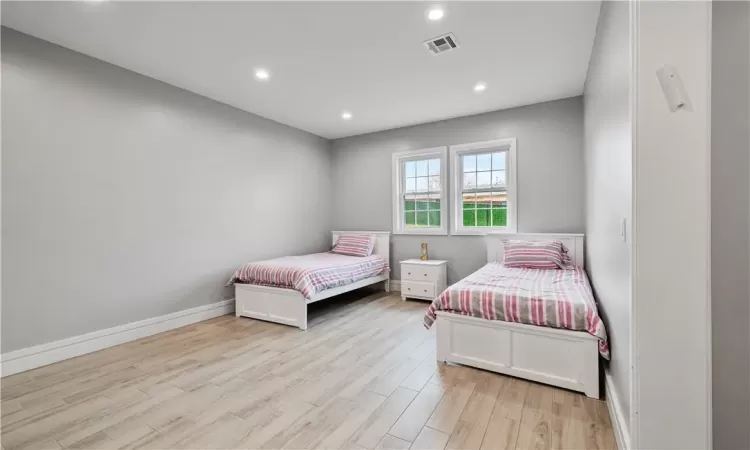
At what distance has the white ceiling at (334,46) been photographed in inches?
88.9

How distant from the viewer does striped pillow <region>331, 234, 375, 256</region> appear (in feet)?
15.9

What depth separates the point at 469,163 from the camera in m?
4.60

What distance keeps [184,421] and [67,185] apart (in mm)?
2221

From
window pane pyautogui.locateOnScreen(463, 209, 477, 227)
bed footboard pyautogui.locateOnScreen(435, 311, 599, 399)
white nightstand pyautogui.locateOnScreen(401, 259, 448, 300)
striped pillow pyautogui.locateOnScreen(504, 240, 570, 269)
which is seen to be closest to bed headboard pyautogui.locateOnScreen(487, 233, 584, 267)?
striped pillow pyautogui.locateOnScreen(504, 240, 570, 269)

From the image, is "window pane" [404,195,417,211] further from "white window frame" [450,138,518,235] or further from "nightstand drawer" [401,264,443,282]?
"nightstand drawer" [401,264,443,282]

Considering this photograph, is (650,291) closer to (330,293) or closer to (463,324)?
(463,324)

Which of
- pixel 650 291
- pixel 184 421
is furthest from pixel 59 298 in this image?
pixel 650 291

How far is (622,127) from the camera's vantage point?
1.56m

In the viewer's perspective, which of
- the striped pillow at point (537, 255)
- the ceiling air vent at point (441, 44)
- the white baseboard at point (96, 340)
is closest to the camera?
the white baseboard at point (96, 340)

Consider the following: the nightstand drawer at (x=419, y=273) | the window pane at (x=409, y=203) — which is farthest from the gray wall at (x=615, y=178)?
the window pane at (x=409, y=203)

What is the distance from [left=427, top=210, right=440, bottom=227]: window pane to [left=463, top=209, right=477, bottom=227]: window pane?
393 mm

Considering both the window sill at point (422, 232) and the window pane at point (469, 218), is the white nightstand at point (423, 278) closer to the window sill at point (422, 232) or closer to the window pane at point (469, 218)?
the window sill at point (422, 232)

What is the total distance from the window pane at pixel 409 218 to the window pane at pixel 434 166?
26.8 inches

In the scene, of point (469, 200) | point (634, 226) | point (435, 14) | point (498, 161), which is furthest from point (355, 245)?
point (634, 226)
